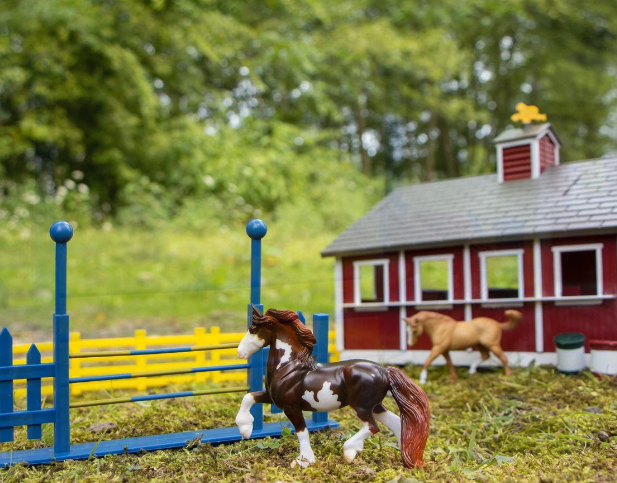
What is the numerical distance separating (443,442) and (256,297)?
1.15 meters

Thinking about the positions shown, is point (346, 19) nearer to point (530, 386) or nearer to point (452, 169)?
point (452, 169)

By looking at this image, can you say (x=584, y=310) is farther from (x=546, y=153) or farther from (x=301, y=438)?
(x=301, y=438)

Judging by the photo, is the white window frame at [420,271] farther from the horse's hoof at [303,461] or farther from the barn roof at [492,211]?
the horse's hoof at [303,461]

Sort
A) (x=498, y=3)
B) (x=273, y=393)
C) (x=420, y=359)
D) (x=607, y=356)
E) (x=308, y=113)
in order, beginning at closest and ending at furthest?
1. (x=273, y=393)
2. (x=607, y=356)
3. (x=420, y=359)
4. (x=498, y=3)
5. (x=308, y=113)

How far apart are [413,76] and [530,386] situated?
4.49 m

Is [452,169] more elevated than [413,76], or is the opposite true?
[413,76]

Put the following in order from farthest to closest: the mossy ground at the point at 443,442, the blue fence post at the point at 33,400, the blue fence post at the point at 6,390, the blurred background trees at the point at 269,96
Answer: the blurred background trees at the point at 269,96 → the blue fence post at the point at 33,400 → the blue fence post at the point at 6,390 → the mossy ground at the point at 443,442

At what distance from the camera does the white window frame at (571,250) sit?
3.78 m

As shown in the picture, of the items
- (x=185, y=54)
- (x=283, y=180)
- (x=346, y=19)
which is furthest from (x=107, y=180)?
(x=346, y=19)

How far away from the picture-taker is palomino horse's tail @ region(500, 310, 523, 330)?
3.93m

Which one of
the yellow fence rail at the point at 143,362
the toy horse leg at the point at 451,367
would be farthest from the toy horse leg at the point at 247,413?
the toy horse leg at the point at 451,367

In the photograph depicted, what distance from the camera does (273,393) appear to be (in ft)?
8.02

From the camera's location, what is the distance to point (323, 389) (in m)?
2.41

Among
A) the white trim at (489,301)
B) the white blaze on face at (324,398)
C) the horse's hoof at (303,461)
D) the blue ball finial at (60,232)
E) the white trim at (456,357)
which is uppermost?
the blue ball finial at (60,232)
